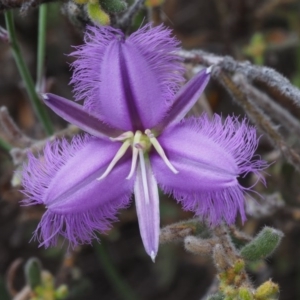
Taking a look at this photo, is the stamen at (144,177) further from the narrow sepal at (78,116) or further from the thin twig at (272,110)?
the thin twig at (272,110)

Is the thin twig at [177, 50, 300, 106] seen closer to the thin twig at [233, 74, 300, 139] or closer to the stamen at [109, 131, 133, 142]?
the thin twig at [233, 74, 300, 139]

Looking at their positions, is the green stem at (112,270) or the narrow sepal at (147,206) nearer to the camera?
the narrow sepal at (147,206)

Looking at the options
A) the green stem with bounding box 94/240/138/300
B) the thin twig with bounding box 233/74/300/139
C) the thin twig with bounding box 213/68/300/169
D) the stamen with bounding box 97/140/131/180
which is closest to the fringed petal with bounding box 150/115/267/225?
the stamen with bounding box 97/140/131/180

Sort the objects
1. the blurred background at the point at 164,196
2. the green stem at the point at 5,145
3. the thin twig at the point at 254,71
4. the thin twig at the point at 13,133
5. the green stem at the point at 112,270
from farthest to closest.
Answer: the blurred background at the point at 164,196 < the green stem at the point at 112,270 < the green stem at the point at 5,145 < the thin twig at the point at 13,133 < the thin twig at the point at 254,71

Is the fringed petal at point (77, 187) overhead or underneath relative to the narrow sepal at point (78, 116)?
underneath

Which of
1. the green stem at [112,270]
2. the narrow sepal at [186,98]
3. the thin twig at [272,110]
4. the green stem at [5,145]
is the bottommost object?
the green stem at [112,270]

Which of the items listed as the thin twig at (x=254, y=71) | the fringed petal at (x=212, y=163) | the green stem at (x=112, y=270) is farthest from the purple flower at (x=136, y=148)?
the green stem at (x=112, y=270)

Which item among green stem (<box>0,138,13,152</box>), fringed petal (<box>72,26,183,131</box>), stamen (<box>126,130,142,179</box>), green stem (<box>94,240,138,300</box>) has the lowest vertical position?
green stem (<box>94,240,138,300</box>)

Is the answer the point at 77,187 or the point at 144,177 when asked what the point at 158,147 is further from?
the point at 77,187
